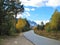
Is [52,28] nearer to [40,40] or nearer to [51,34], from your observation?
[51,34]

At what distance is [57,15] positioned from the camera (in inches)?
266

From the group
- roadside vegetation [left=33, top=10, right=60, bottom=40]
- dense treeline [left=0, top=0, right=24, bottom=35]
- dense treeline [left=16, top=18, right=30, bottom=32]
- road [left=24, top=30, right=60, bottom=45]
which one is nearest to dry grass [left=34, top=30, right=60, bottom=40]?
roadside vegetation [left=33, top=10, right=60, bottom=40]

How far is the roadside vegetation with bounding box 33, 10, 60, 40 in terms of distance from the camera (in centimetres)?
642

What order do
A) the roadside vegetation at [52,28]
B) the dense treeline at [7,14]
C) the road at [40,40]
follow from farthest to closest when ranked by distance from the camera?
1. the dense treeline at [7,14]
2. the roadside vegetation at [52,28]
3. the road at [40,40]

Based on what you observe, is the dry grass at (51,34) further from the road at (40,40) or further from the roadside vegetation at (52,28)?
the road at (40,40)

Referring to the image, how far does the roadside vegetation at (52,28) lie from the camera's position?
6422 mm

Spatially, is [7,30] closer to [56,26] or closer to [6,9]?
[6,9]

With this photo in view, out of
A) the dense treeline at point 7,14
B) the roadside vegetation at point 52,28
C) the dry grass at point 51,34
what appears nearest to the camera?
the roadside vegetation at point 52,28

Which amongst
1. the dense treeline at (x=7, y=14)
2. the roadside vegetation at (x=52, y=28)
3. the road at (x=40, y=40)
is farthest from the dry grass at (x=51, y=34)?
the dense treeline at (x=7, y=14)

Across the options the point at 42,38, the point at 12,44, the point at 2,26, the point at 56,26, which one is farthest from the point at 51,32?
the point at 2,26

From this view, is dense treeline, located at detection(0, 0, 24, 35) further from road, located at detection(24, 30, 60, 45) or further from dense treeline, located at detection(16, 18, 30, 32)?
dense treeline, located at detection(16, 18, 30, 32)

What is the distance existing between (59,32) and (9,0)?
425 centimetres

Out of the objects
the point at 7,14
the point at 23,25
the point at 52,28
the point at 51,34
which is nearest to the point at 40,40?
the point at 51,34

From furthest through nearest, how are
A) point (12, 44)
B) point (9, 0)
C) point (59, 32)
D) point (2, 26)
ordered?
point (9, 0) < point (2, 26) < point (59, 32) < point (12, 44)
